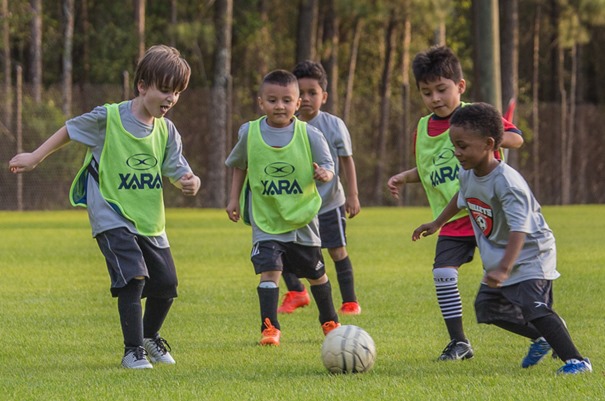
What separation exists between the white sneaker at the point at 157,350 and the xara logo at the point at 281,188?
1295mm

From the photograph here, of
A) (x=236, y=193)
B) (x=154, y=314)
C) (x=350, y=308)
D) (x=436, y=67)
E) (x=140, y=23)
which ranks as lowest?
(x=350, y=308)

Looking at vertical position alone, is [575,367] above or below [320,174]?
below

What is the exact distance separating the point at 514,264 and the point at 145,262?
2.00 meters

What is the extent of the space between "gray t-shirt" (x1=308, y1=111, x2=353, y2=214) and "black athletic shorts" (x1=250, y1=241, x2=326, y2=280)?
146 centimetres

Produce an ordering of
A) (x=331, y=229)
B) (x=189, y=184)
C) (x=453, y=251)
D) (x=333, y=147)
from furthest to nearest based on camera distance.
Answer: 1. (x=331, y=229)
2. (x=333, y=147)
3. (x=453, y=251)
4. (x=189, y=184)

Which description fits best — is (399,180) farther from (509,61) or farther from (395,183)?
(509,61)

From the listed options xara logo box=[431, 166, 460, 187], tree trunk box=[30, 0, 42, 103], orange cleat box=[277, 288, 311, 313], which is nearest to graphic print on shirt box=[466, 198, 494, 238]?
xara logo box=[431, 166, 460, 187]

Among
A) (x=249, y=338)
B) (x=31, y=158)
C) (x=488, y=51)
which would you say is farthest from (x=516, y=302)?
(x=488, y=51)

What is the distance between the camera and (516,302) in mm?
5977

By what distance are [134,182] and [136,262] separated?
0.44m

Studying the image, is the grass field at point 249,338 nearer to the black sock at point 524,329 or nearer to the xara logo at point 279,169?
the black sock at point 524,329

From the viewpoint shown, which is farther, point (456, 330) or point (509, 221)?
point (456, 330)

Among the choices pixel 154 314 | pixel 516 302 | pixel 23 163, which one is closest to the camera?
pixel 516 302

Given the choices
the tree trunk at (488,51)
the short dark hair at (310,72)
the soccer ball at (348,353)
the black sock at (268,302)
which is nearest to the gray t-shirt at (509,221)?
the soccer ball at (348,353)
